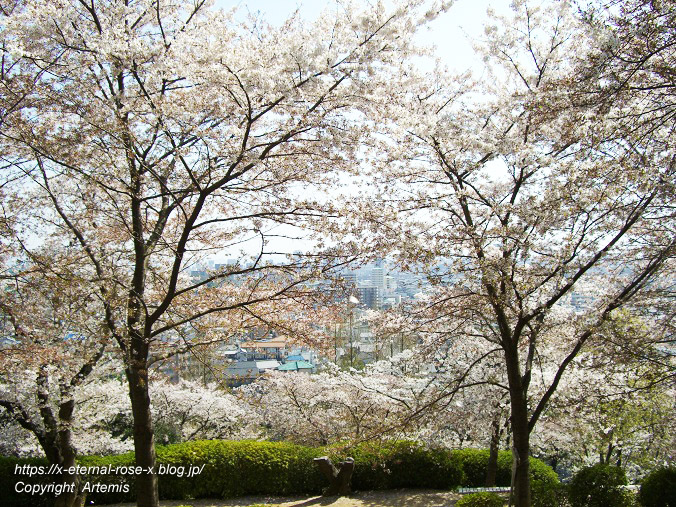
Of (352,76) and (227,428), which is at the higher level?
(352,76)

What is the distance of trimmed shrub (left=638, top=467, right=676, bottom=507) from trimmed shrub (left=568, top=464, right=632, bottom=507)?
253 mm

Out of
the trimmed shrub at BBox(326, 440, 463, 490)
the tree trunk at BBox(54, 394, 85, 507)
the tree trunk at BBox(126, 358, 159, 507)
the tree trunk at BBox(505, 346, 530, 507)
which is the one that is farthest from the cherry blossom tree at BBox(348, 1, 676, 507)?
the tree trunk at BBox(54, 394, 85, 507)

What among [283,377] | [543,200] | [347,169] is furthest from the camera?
[283,377]

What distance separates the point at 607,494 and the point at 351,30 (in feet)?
20.7

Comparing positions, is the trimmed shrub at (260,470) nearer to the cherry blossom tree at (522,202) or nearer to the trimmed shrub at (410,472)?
the trimmed shrub at (410,472)

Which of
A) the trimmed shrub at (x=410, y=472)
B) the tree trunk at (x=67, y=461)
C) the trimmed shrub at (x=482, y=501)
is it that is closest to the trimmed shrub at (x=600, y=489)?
the trimmed shrub at (x=482, y=501)

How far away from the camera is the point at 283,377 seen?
11570 mm

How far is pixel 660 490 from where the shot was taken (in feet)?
19.0

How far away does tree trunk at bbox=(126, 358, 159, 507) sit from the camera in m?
4.73

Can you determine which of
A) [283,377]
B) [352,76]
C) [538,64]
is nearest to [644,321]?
[538,64]

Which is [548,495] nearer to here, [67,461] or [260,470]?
[260,470]

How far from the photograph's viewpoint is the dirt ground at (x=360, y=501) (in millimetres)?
7777

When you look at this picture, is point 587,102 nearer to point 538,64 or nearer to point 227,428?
point 538,64

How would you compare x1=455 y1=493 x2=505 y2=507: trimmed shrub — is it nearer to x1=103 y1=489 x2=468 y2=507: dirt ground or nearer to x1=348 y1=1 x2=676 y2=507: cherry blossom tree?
x1=348 y1=1 x2=676 y2=507: cherry blossom tree
